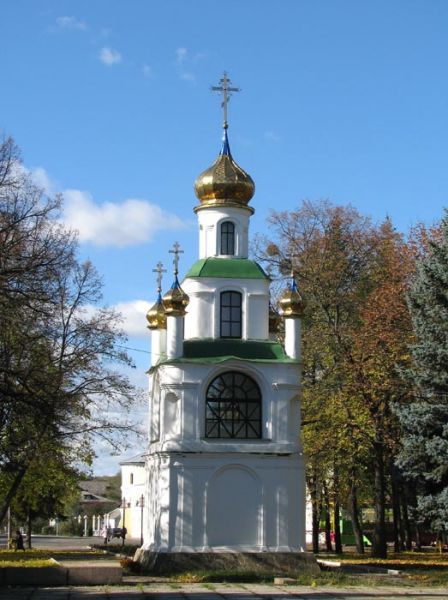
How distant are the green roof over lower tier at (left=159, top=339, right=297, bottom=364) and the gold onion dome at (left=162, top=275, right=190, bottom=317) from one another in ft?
3.36

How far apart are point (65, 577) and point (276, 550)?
21.6 feet

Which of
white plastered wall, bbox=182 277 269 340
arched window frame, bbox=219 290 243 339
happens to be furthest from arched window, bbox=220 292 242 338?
white plastered wall, bbox=182 277 269 340

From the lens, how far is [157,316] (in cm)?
3070

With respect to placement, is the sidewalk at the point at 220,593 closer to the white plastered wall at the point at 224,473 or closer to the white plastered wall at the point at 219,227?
the white plastered wall at the point at 224,473

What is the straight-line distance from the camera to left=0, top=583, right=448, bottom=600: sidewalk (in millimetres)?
18375

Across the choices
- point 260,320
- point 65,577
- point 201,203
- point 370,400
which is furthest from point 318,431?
point 65,577

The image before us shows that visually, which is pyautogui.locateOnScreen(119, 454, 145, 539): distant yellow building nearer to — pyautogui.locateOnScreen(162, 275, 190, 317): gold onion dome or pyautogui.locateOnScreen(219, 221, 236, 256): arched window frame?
pyautogui.locateOnScreen(219, 221, 236, 256): arched window frame

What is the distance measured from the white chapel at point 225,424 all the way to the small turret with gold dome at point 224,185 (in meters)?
2.11

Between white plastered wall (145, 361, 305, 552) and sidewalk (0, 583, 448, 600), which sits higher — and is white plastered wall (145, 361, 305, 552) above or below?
above

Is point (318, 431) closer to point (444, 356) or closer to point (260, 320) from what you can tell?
point (260, 320)

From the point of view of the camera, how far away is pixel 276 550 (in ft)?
82.9

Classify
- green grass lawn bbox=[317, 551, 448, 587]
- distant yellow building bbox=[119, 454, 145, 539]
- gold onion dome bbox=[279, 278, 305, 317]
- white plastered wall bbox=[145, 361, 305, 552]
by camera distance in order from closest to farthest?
green grass lawn bbox=[317, 551, 448, 587] < white plastered wall bbox=[145, 361, 305, 552] < gold onion dome bbox=[279, 278, 305, 317] < distant yellow building bbox=[119, 454, 145, 539]

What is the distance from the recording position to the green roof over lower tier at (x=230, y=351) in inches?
1035

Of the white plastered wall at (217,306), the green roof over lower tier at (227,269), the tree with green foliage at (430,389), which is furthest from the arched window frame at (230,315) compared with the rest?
the tree with green foliage at (430,389)
